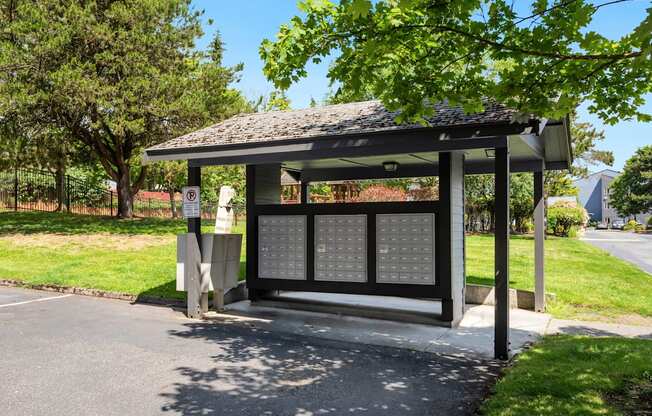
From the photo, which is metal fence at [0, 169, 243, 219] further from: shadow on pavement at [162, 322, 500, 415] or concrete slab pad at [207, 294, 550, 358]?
shadow on pavement at [162, 322, 500, 415]

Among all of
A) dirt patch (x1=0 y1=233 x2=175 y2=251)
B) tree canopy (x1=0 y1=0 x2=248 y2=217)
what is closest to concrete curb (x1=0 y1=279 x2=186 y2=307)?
dirt patch (x1=0 y1=233 x2=175 y2=251)

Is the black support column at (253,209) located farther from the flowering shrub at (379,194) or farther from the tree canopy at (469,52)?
the flowering shrub at (379,194)

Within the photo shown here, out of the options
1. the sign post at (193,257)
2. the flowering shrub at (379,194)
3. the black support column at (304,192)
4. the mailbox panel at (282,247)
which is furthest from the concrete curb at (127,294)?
the flowering shrub at (379,194)

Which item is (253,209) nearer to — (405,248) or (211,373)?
(405,248)

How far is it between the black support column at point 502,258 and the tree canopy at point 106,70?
14.0m

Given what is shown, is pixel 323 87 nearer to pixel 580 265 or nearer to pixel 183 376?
pixel 580 265

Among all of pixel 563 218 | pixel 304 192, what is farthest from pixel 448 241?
pixel 563 218

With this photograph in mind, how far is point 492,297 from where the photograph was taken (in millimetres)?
9633

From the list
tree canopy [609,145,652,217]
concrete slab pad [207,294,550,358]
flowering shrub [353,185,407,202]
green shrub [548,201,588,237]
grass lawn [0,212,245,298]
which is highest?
tree canopy [609,145,652,217]

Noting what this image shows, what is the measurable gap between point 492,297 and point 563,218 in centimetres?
2125

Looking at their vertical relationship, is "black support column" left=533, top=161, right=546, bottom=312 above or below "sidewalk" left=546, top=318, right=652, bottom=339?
above

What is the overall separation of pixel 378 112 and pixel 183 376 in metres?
5.17

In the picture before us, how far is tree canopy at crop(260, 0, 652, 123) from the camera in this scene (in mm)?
4656

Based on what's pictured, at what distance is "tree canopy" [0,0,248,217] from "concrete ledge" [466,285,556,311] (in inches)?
489
